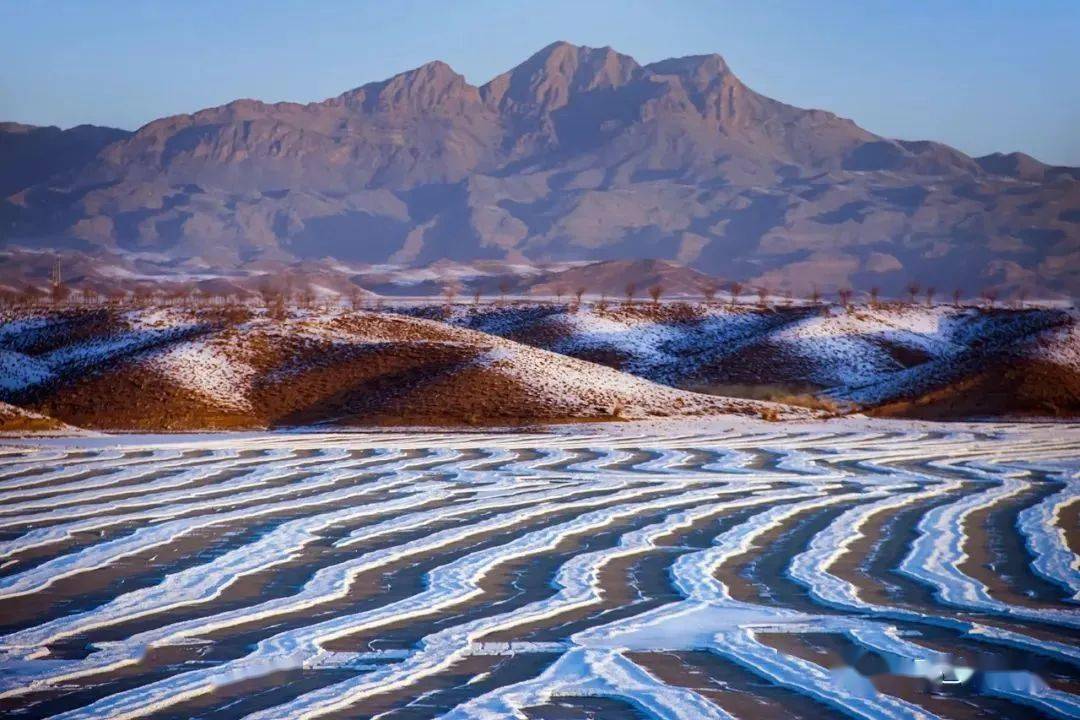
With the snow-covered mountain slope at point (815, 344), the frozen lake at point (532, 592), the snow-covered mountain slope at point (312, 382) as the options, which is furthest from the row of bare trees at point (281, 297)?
the frozen lake at point (532, 592)

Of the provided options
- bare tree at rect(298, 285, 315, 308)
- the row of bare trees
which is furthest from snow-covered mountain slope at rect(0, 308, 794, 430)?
bare tree at rect(298, 285, 315, 308)

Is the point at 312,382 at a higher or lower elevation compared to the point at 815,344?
lower

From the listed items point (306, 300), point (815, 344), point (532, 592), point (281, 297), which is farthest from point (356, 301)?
point (532, 592)

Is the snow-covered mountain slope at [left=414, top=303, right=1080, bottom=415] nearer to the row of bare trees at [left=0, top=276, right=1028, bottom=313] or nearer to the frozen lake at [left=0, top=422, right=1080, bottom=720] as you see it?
the row of bare trees at [left=0, top=276, right=1028, bottom=313]

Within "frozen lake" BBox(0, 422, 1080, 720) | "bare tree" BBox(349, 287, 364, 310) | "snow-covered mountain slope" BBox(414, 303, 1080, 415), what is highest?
"bare tree" BBox(349, 287, 364, 310)

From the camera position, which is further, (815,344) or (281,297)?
(281,297)

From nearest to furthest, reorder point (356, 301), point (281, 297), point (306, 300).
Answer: point (281, 297)
point (306, 300)
point (356, 301)

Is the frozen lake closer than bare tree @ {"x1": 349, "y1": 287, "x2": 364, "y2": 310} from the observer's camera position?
Yes

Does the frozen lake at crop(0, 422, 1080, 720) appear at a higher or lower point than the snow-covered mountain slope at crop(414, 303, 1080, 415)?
lower

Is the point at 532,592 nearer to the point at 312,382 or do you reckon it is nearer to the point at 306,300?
the point at 312,382
